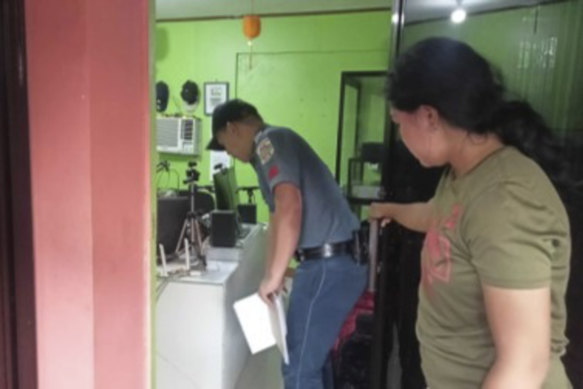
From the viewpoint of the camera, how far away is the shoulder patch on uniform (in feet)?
5.27

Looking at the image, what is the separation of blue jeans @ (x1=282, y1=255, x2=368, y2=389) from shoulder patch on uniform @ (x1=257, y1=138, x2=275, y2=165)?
412 mm

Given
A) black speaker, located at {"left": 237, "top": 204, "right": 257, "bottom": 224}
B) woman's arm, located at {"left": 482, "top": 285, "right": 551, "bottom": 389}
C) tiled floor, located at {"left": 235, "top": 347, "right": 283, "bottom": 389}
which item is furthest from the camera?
black speaker, located at {"left": 237, "top": 204, "right": 257, "bottom": 224}

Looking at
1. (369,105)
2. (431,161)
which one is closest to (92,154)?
(431,161)

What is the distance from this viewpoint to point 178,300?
170 cm

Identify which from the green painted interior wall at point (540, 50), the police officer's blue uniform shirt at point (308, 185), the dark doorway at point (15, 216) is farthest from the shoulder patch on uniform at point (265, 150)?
the dark doorway at point (15, 216)

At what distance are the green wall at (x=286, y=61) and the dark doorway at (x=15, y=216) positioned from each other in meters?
3.09

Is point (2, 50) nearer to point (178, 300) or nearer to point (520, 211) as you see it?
point (520, 211)

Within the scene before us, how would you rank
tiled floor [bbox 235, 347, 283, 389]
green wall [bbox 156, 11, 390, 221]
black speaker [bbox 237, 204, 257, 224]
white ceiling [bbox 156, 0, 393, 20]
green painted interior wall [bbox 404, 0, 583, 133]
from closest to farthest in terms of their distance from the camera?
1. green painted interior wall [bbox 404, 0, 583, 133]
2. tiled floor [bbox 235, 347, 283, 389]
3. black speaker [bbox 237, 204, 257, 224]
4. white ceiling [bbox 156, 0, 393, 20]
5. green wall [bbox 156, 11, 390, 221]

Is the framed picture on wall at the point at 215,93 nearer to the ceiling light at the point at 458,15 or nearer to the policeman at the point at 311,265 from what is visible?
the policeman at the point at 311,265


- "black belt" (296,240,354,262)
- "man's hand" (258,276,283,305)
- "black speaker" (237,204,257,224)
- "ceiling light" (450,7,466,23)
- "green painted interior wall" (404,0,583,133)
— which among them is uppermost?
"ceiling light" (450,7,466,23)

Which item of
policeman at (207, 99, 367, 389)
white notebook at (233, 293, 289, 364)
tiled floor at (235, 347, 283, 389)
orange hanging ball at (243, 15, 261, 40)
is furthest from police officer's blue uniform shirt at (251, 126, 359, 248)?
orange hanging ball at (243, 15, 261, 40)

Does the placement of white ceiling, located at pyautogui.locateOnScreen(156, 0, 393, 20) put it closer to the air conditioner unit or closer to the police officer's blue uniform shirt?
the air conditioner unit

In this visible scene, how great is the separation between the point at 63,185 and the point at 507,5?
1.19 meters

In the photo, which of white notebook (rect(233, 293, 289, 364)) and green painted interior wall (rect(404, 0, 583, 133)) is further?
white notebook (rect(233, 293, 289, 364))
